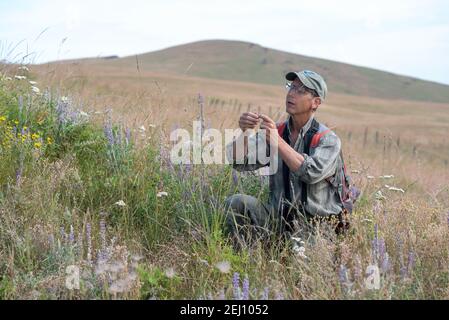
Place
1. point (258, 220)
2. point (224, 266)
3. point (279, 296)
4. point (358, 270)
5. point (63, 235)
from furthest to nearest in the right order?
1. point (258, 220)
2. point (63, 235)
3. point (224, 266)
4. point (358, 270)
5. point (279, 296)

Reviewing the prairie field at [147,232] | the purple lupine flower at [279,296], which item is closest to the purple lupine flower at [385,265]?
the prairie field at [147,232]

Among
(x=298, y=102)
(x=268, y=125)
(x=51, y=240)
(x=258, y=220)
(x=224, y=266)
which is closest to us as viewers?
(x=224, y=266)

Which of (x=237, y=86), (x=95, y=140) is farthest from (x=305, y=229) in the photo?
(x=237, y=86)

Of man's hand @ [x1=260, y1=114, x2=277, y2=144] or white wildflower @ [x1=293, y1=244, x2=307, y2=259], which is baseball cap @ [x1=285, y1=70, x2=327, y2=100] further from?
white wildflower @ [x1=293, y1=244, x2=307, y2=259]

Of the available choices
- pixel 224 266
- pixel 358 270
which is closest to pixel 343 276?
pixel 358 270

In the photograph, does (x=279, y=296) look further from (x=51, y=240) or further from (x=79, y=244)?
(x=51, y=240)

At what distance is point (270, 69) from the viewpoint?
3674 inches

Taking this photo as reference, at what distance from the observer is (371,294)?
11.2ft

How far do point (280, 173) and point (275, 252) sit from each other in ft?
2.31

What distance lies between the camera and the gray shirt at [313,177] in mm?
4434

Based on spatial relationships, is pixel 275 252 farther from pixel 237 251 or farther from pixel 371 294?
pixel 371 294

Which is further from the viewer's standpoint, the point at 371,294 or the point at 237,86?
the point at 237,86

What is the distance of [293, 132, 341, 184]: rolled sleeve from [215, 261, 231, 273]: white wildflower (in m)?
0.95

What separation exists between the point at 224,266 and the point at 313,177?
103cm
